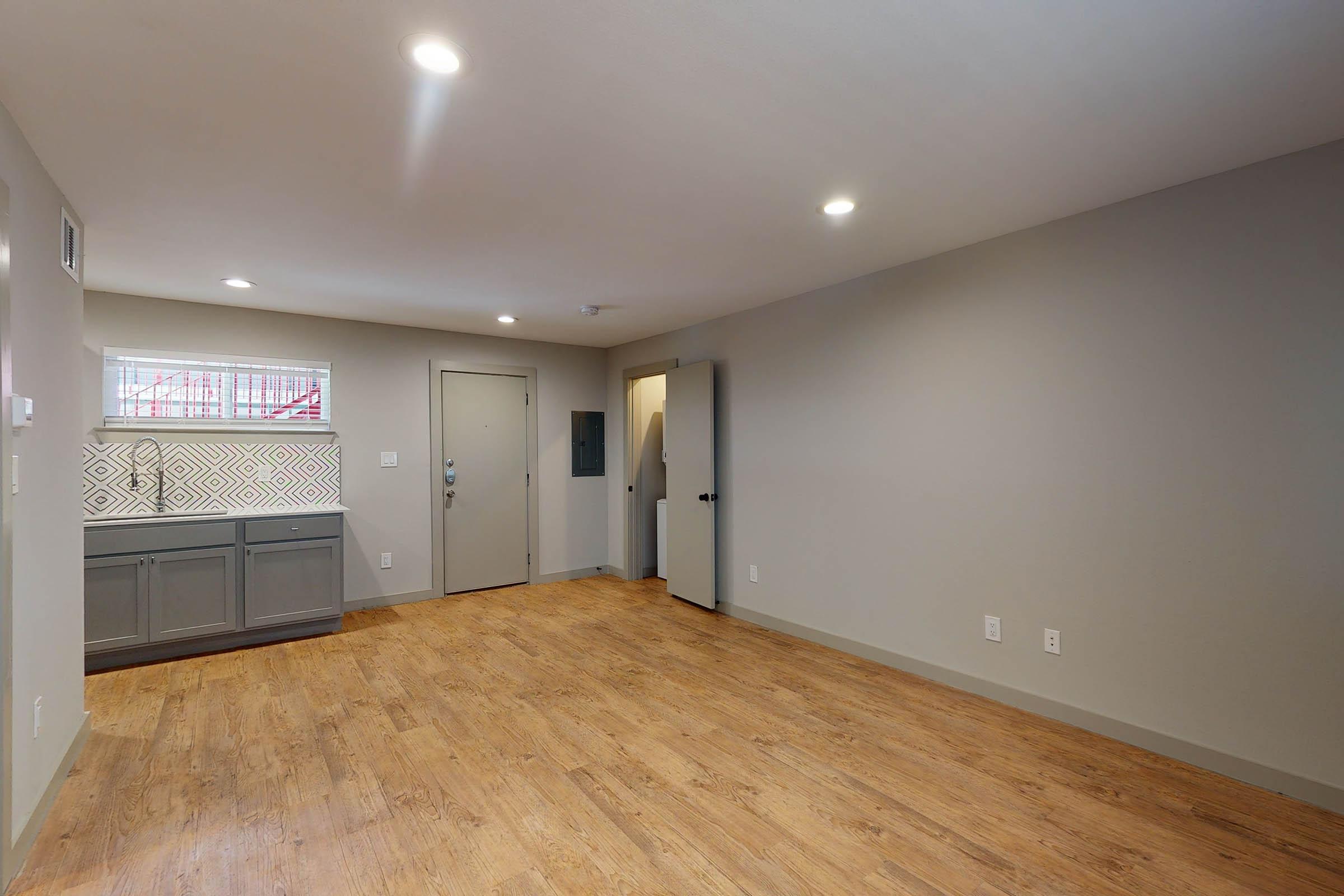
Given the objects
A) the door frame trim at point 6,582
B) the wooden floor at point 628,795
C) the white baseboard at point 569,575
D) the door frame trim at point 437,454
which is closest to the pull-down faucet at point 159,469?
Answer: the wooden floor at point 628,795

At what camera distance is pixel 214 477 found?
4398mm

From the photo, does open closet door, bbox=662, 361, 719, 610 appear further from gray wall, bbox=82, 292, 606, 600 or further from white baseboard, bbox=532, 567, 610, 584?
gray wall, bbox=82, 292, 606, 600

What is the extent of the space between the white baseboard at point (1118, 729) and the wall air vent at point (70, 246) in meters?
4.36

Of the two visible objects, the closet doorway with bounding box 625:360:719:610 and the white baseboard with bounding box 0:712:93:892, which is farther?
the closet doorway with bounding box 625:360:719:610

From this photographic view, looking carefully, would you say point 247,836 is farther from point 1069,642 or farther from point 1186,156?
point 1186,156

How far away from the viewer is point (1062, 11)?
153cm

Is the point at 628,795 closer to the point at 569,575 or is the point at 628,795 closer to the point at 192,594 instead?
the point at 192,594

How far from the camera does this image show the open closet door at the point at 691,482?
4.89m

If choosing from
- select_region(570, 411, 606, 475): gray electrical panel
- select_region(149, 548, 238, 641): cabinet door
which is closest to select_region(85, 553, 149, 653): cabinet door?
select_region(149, 548, 238, 641): cabinet door

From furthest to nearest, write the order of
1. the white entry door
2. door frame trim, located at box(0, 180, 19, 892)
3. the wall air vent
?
the white entry door → the wall air vent → door frame trim, located at box(0, 180, 19, 892)

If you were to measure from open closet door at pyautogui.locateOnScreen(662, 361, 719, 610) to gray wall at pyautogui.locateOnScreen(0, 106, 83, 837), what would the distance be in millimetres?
3644

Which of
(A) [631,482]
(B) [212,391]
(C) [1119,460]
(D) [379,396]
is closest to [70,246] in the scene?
(B) [212,391]

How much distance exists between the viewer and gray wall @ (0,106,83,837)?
1983 millimetres

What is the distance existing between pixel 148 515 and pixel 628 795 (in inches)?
152
